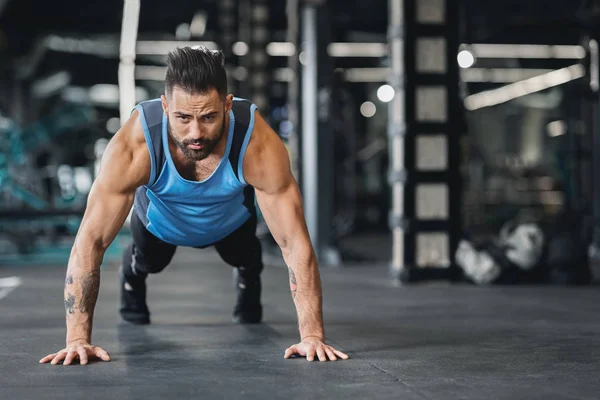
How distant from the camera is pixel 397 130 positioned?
19.5 feet

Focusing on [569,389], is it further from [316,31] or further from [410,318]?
[316,31]

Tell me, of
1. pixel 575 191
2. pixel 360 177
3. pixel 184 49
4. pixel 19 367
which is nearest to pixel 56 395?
pixel 19 367

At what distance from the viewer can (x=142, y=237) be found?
3500mm

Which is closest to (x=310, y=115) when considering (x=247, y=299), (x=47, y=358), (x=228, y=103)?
(x=247, y=299)

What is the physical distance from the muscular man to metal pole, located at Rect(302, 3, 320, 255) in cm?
463

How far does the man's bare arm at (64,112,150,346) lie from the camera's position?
2.86 m

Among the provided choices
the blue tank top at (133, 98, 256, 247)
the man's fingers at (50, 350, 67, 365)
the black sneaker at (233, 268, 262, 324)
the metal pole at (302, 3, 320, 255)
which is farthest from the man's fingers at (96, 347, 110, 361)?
the metal pole at (302, 3, 320, 255)

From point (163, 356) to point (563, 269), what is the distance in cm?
350

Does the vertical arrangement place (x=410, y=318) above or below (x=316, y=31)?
below

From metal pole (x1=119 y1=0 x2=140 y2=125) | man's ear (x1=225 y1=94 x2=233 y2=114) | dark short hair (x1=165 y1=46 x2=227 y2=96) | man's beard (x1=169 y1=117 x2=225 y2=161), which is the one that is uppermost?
metal pole (x1=119 y1=0 x2=140 y2=125)

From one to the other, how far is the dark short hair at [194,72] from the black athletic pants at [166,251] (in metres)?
0.82

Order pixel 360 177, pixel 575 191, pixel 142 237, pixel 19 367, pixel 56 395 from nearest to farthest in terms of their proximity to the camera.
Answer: pixel 56 395 < pixel 19 367 < pixel 142 237 < pixel 575 191 < pixel 360 177

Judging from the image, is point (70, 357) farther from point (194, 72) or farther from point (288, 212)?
point (194, 72)

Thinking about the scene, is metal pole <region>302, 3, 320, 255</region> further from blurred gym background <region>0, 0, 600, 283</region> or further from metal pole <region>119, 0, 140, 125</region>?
metal pole <region>119, 0, 140, 125</region>
